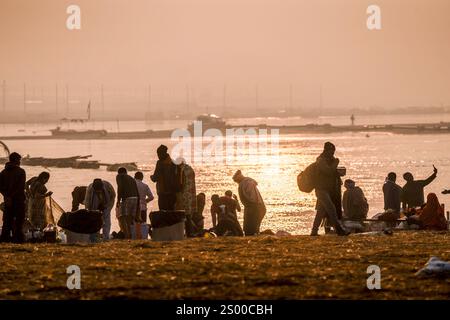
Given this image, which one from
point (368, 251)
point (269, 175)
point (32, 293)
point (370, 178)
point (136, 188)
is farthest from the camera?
point (269, 175)

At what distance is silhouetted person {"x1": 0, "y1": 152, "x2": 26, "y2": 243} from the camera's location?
16312 mm

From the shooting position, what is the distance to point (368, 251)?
46.1ft

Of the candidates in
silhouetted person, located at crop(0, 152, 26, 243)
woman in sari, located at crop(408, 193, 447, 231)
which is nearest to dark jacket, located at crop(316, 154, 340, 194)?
woman in sari, located at crop(408, 193, 447, 231)

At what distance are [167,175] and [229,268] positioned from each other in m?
4.47

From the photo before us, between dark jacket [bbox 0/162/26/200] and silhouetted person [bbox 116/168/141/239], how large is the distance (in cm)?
196

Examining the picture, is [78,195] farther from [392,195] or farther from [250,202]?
[392,195]

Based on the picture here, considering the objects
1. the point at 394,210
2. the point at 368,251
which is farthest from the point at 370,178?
the point at 368,251

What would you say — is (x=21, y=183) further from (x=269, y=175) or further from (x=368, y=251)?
(x=269, y=175)

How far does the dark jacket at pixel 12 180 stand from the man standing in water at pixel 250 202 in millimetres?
3732

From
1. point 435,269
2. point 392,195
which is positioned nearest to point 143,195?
point 392,195

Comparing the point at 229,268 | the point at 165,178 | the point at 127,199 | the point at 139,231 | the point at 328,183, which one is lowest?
the point at 139,231

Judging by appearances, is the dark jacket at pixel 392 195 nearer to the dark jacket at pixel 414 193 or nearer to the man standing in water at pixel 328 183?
the dark jacket at pixel 414 193

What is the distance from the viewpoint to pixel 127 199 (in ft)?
58.9
